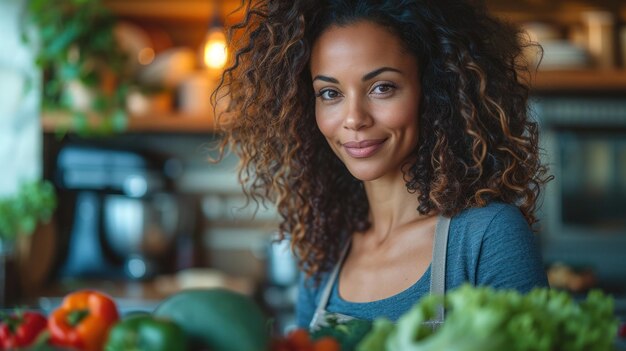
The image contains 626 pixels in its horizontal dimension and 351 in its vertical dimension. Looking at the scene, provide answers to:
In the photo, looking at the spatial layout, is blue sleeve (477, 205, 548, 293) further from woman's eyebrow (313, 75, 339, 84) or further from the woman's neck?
woman's eyebrow (313, 75, 339, 84)

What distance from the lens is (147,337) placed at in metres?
0.73

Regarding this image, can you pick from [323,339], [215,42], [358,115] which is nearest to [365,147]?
[358,115]

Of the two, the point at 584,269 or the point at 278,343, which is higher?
the point at 278,343

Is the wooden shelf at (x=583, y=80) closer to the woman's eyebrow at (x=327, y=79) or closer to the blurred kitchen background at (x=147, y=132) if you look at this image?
the blurred kitchen background at (x=147, y=132)

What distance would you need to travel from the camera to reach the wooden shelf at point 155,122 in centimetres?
323

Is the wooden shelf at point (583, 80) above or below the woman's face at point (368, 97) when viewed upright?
above

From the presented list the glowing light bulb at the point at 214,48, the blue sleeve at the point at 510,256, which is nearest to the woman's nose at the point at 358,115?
the blue sleeve at the point at 510,256

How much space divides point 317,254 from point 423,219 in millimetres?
298

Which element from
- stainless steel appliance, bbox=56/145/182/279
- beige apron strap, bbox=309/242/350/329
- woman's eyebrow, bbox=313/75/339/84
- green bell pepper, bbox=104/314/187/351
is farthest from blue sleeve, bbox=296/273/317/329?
stainless steel appliance, bbox=56/145/182/279

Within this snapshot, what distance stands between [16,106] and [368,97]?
2.29 metres

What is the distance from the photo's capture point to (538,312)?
76cm

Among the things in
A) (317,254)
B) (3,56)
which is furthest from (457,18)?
(3,56)

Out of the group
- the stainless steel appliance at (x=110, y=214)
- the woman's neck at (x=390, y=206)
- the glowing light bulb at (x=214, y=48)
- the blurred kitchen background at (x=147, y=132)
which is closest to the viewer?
the woman's neck at (x=390, y=206)

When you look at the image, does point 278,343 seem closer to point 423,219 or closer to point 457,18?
point 423,219
